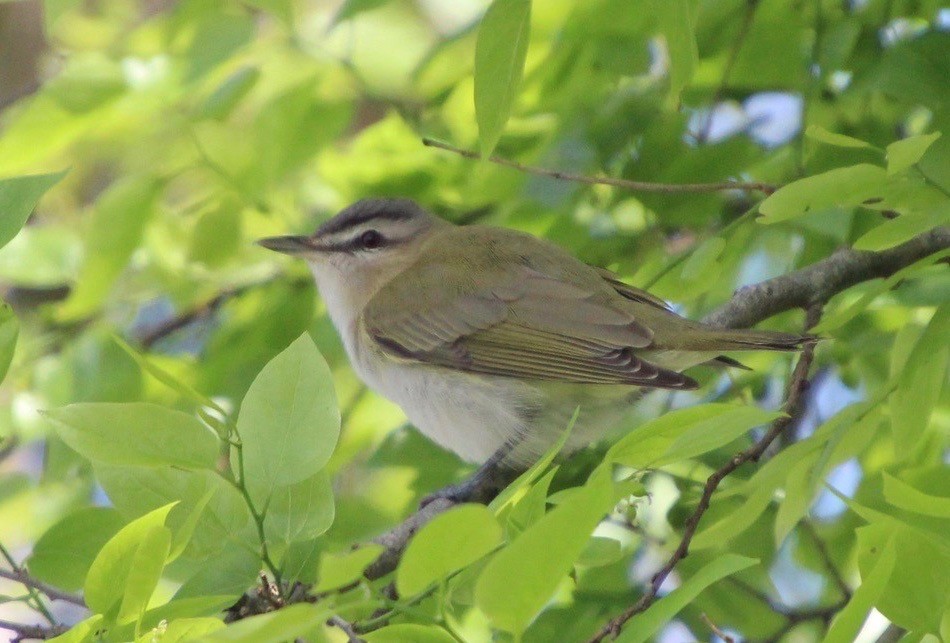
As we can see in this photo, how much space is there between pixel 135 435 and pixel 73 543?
562mm

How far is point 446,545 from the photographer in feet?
4.81

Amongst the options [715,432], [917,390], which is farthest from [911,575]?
[917,390]

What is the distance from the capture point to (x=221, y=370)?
3.84m

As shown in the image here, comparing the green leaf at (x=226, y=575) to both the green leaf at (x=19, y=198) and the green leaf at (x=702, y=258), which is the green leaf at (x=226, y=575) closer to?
the green leaf at (x=19, y=198)

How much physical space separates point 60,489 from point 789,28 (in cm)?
301

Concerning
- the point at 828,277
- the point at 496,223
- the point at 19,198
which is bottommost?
the point at 496,223

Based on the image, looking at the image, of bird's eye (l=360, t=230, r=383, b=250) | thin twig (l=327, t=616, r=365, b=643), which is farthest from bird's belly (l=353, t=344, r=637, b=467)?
thin twig (l=327, t=616, r=365, b=643)

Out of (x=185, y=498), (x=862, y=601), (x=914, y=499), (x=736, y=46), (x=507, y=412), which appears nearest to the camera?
(x=862, y=601)

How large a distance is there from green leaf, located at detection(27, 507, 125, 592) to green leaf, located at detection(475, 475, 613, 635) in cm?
104

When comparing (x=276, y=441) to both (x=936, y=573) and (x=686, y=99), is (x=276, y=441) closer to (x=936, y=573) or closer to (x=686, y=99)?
(x=936, y=573)

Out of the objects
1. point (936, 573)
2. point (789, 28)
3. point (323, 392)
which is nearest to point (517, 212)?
point (789, 28)

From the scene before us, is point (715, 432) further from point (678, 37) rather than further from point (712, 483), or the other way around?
point (678, 37)

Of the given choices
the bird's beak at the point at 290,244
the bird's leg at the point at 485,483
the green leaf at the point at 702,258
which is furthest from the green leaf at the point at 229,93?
the green leaf at the point at 702,258

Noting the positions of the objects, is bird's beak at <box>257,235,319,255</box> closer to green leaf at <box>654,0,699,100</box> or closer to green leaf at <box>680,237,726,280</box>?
green leaf at <box>680,237,726,280</box>
